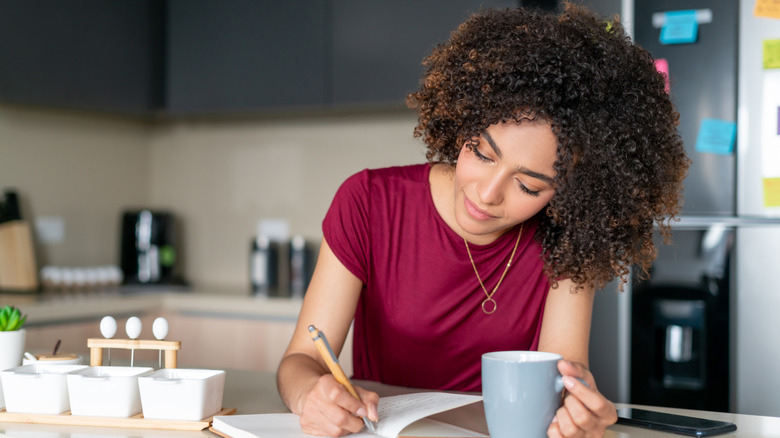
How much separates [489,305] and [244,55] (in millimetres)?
1853

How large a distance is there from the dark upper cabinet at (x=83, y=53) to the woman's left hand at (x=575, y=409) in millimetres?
2342

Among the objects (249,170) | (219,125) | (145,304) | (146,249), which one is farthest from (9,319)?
(219,125)

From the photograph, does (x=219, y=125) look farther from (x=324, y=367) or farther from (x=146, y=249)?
(x=324, y=367)

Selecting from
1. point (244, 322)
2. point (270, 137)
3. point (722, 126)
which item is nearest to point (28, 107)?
point (270, 137)

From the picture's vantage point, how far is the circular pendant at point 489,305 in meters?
1.42

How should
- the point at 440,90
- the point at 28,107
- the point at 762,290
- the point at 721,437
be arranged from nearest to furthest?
the point at 721,437
the point at 440,90
the point at 762,290
the point at 28,107

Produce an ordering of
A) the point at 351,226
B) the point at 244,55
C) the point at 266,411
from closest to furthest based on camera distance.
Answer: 1. the point at 266,411
2. the point at 351,226
3. the point at 244,55

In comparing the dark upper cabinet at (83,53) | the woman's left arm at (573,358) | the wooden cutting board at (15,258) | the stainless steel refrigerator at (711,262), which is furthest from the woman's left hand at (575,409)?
the wooden cutting board at (15,258)

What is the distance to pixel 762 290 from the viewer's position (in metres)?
2.04

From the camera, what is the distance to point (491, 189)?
113cm

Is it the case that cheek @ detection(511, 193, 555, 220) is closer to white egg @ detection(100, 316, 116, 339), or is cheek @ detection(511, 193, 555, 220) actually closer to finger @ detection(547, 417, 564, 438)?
finger @ detection(547, 417, 564, 438)

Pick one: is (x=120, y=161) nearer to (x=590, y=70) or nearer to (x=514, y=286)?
(x=514, y=286)

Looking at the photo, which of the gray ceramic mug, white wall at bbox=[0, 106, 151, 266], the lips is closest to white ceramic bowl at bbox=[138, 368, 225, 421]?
the gray ceramic mug

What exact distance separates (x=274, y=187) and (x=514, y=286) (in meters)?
2.02
